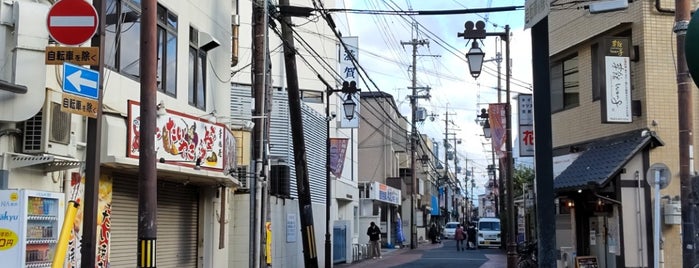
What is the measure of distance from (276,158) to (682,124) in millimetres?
12484

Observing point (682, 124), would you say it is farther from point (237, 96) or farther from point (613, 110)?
point (237, 96)

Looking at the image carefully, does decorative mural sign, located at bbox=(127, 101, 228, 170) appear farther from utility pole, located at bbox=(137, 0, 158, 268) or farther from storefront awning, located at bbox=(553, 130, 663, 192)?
storefront awning, located at bbox=(553, 130, 663, 192)

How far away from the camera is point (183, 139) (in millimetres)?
12672

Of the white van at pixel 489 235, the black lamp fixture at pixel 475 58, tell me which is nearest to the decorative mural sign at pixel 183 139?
the black lamp fixture at pixel 475 58

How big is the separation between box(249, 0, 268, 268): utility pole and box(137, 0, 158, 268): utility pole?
587 centimetres

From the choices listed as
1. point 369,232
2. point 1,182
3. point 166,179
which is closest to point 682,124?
point 166,179

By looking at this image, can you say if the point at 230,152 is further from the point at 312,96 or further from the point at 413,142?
the point at 413,142

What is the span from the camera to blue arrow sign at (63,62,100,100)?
769cm

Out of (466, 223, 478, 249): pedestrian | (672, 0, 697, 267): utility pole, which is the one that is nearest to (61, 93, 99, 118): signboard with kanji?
(672, 0, 697, 267): utility pole

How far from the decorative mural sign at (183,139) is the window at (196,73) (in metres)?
1.19

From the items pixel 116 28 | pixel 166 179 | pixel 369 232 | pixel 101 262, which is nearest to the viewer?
pixel 101 262

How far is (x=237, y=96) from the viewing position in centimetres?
2183

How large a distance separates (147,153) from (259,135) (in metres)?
6.47

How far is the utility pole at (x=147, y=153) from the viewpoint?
8.64 meters
